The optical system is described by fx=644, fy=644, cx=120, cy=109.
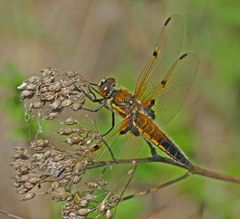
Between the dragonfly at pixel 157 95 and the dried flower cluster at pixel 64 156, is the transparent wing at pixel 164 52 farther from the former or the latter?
the dried flower cluster at pixel 64 156

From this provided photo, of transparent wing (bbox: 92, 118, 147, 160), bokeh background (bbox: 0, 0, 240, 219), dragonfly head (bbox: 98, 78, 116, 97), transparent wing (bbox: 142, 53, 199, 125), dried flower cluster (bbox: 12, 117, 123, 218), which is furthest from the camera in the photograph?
bokeh background (bbox: 0, 0, 240, 219)

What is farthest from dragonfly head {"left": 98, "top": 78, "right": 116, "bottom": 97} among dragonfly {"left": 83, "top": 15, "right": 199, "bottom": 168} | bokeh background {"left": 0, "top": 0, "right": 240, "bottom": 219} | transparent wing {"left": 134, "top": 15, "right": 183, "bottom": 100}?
bokeh background {"left": 0, "top": 0, "right": 240, "bottom": 219}

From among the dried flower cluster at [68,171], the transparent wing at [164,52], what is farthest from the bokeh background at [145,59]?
the dried flower cluster at [68,171]

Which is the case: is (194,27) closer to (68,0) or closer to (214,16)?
(214,16)

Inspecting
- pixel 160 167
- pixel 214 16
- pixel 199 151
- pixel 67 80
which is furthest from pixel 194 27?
pixel 67 80

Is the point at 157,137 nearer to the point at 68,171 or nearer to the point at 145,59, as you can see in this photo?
the point at 68,171

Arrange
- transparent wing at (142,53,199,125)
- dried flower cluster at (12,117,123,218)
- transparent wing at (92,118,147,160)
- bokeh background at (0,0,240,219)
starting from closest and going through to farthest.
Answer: dried flower cluster at (12,117,123,218), transparent wing at (92,118,147,160), transparent wing at (142,53,199,125), bokeh background at (0,0,240,219)

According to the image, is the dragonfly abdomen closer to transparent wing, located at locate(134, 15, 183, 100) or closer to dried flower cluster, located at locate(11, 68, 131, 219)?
transparent wing, located at locate(134, 15, 183, 100)
